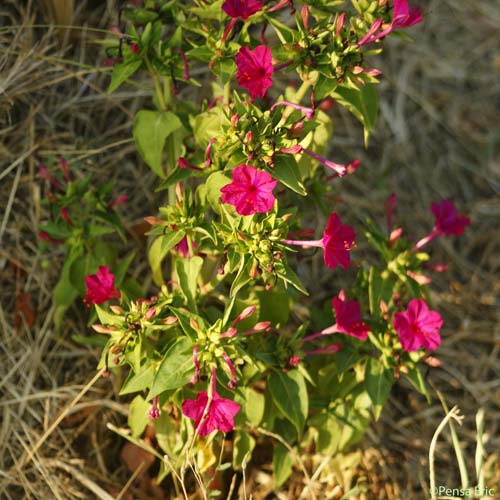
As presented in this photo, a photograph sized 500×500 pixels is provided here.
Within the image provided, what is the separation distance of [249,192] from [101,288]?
0.54 m

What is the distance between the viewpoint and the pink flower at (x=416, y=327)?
205 cm

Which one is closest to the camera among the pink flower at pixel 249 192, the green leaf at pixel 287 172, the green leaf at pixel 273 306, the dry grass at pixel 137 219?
the pink flower at pixel 249 192

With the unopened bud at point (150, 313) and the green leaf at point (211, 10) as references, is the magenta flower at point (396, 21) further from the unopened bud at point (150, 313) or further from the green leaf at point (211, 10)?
the unopened bud at point (150, 313)

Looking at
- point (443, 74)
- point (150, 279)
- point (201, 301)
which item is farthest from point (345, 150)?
point (201, 301)

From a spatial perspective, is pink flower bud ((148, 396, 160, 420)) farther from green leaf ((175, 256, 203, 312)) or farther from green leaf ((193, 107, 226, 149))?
green leaf ((193, 107, 226, 149))

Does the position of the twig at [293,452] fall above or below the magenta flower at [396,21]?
below

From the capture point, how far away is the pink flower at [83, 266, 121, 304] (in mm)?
1994

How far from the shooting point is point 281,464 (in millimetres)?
2311

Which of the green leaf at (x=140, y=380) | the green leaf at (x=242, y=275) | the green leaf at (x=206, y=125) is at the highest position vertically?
the green leaf at (x=206, y=125)

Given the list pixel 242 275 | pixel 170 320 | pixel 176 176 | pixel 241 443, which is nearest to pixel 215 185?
pixel 176 176

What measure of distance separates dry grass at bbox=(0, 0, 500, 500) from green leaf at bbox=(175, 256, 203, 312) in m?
0.53

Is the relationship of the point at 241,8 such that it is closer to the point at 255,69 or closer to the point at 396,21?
the point at 255,69

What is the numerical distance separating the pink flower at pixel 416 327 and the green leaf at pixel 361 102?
1.64ft

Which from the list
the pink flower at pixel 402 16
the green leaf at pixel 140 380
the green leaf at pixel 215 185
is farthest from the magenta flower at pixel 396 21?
the green leaf at pixel 140 380
